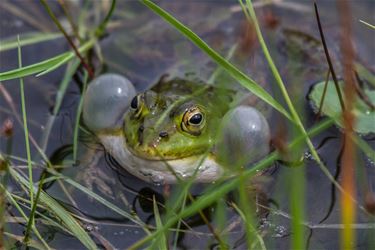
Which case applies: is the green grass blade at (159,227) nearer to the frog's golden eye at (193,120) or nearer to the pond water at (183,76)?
the pond water at (183,76)

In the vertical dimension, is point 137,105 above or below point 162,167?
above

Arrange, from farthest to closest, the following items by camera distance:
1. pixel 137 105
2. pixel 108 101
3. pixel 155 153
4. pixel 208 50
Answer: pixel 108 101 → pixel 137 105 → pixel 155 153 → pixel 208 50

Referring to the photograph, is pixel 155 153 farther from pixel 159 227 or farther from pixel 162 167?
pixel 159 227

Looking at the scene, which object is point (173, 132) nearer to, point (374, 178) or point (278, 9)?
point (374, 178)

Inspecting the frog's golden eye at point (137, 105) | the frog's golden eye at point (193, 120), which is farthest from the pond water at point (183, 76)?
the frog's golden eye at point (137, 105)

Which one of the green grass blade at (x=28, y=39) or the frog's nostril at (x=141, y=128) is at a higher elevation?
the frog's nostril at (x=141, y=128)

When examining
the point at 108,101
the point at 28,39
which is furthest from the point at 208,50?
the point at 28,39

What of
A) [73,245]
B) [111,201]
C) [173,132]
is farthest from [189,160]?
[73,245]
